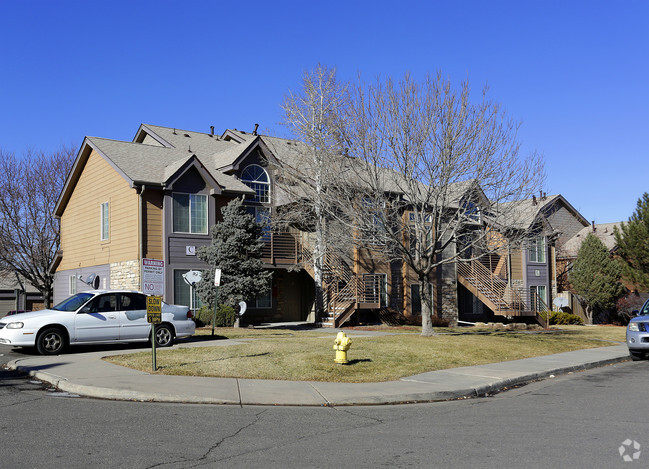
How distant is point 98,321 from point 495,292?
862 inches

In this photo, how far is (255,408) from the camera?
9812 millimetres

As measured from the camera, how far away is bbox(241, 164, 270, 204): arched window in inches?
1185

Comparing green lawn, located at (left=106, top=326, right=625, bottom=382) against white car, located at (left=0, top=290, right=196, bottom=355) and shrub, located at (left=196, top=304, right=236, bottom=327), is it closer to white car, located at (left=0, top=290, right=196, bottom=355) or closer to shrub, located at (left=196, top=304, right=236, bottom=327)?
white car, located at (left=0, top=290, right=196, bottom=355)

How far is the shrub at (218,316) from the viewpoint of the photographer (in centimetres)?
2488

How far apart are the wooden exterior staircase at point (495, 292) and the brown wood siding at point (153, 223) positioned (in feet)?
50.2

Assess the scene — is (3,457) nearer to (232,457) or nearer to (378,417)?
(232,457)

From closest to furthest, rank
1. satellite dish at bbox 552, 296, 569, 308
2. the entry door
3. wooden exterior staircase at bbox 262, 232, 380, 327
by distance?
the entry door
wooden exterior staircase at bbox 262, 232, 380, 327
satellite dish at bbox 552, 296, 569, 308

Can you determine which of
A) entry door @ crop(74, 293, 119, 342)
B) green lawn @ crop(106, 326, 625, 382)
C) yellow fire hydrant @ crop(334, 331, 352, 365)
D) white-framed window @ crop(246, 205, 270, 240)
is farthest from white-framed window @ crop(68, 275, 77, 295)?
yellow fire hydrant @ crop(334, 331, 352, 365)

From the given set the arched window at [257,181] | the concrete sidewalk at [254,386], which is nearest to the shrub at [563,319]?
the arched window at [257,181]

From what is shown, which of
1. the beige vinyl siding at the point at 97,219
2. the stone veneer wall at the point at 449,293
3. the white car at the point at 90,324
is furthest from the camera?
the stone veneer wall at the point at 449,293

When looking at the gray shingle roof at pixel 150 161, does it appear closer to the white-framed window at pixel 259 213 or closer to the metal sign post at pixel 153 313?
the white-framed window at pixel 259 213

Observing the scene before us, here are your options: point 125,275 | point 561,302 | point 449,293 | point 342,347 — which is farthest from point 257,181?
point 561,302

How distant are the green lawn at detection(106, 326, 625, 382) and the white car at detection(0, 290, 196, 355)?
1446 millimetres

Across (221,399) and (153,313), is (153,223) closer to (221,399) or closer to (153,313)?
(153,313)
